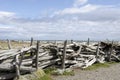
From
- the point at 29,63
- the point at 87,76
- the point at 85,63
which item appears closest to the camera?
the point at 29,63

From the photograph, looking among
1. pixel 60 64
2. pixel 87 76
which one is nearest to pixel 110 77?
pixel 87 76

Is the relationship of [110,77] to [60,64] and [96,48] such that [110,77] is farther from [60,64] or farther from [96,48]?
[96,48]

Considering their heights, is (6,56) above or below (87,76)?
above

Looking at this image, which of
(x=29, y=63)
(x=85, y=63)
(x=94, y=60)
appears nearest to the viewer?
(x=29, y=63)

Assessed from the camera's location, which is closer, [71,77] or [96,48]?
[71,77]

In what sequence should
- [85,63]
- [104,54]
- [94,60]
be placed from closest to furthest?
[85,63], [94,60], [104,54]

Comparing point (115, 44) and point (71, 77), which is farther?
point (115, 44)

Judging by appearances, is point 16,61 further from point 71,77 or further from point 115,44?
Result: point 115,44

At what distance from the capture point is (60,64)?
1906cm

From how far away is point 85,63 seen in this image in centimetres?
2092

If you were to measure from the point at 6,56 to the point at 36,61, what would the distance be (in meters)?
1.99

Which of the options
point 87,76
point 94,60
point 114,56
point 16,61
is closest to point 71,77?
point 87,76

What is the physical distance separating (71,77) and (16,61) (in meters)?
3.55

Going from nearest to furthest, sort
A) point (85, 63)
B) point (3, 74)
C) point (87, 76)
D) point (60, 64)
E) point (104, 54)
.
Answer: point (3, 74) < point (87, 76) < point (60, 64) < point (85, 63) < point (104, 54)
